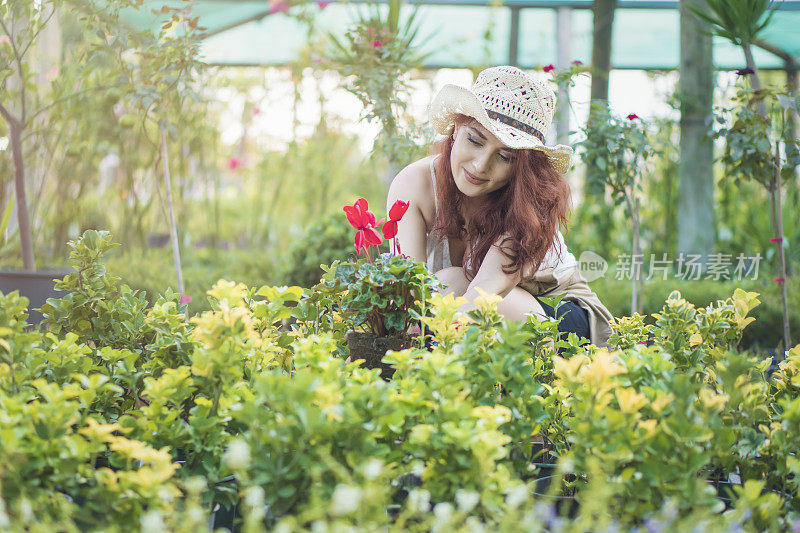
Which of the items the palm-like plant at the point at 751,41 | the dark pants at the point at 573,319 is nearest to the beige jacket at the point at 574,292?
the dark pants at the point at 573,319

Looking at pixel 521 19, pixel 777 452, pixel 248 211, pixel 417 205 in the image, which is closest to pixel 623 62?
pixel 521 19

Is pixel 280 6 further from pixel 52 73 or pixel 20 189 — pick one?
pixel 20 189

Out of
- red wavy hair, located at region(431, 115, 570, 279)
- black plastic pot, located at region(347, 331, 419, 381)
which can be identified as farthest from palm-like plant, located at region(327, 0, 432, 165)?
black plastic pot, located at region(347, 331, 419, 381)

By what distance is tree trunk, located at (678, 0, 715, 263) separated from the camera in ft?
13.5

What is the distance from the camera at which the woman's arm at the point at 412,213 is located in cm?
Answer: 215

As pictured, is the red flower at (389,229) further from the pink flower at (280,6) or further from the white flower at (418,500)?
the pink flower at (280,6)

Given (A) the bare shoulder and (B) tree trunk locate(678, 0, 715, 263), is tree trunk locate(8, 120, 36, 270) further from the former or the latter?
(B) tree trunk locate(678, 0, 715, 263)

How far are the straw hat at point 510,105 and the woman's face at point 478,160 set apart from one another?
48mm

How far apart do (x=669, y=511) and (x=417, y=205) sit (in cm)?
144

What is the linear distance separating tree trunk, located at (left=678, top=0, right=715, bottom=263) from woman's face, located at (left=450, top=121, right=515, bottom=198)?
102 inches

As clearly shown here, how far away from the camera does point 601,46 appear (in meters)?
4.62

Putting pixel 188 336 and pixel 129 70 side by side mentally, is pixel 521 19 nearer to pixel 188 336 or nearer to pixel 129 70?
pixel 129 70

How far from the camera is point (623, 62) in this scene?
557cm

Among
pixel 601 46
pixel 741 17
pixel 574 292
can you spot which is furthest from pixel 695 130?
pixel 574 292
